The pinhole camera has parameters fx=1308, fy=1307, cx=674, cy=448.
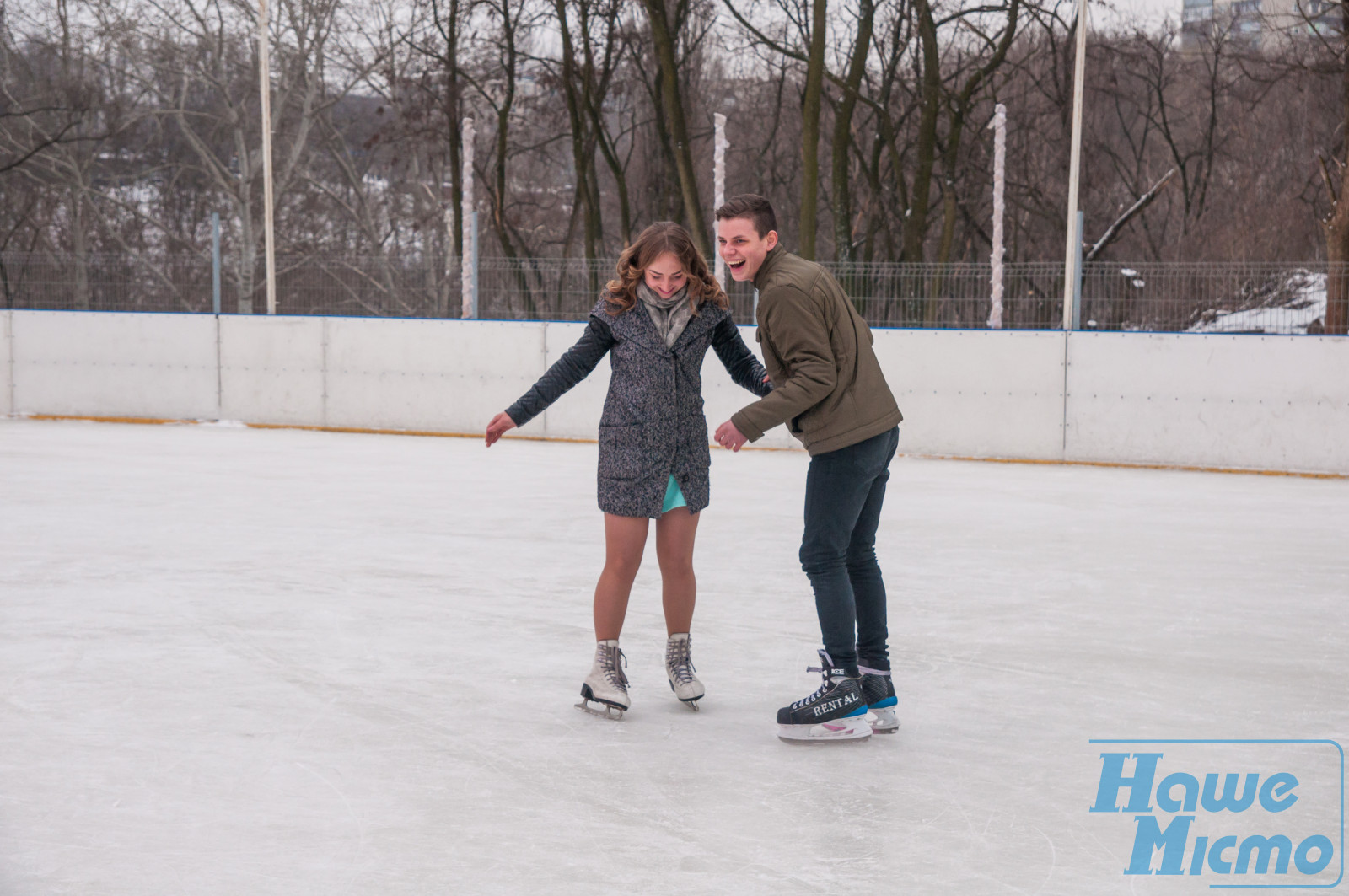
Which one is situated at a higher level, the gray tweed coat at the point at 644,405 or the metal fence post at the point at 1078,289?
the metal fence post at the point at 1078,289

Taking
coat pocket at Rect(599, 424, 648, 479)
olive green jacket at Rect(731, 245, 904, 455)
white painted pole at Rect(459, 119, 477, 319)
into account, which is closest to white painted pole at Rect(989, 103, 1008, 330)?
white painted pole at Rect(459, 119, 477, 319)

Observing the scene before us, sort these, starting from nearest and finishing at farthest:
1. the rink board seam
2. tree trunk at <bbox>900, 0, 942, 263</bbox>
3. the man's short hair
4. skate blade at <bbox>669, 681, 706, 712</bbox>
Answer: the man's short hair < skate blade at <bbox>669, 681, 706, 712</bbox> < the rink board seam < tree trunk at <bbox>900, 0, 942, 263</bbox>

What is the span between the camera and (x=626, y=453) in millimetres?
3482

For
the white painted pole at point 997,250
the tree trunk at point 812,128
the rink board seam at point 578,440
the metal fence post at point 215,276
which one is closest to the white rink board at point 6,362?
the rink board seam at point 578,440

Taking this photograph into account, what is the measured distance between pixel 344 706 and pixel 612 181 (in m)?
23.9

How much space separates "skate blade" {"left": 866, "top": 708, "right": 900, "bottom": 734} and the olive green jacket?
29.8 inches

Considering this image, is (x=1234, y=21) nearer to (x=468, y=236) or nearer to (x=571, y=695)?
(x=468, y=236)

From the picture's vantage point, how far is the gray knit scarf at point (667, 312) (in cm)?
352

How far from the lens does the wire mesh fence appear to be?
9758 millimetres

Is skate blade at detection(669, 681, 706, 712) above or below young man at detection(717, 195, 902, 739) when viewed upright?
below

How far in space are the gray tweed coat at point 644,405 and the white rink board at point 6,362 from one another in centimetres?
1135

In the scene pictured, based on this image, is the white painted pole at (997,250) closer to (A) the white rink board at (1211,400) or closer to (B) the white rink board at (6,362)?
(A) the white rink board at (1211,400)

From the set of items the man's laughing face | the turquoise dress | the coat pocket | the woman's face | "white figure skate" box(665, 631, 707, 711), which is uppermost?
the man's laughing face

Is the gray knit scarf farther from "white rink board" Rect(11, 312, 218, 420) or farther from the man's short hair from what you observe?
"white rink board" Rect(11, 312, 218, 420)
